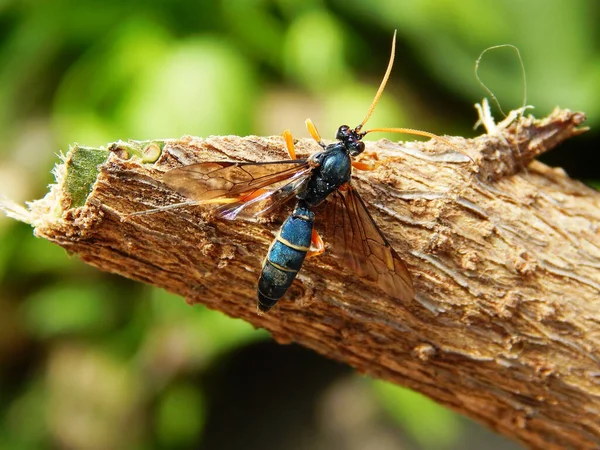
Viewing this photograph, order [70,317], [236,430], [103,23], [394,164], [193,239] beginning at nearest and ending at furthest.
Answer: [193,239]
[394,164]
[70,317]
[103,23]
[236,430]

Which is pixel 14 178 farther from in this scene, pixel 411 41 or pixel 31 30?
pixel 411 41

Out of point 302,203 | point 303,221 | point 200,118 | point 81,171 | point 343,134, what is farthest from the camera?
point 200,118

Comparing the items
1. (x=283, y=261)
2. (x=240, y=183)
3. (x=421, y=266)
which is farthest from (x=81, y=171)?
(x=421, y=266)

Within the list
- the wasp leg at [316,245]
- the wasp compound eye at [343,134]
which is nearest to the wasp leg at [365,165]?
the wasp compound eye at [343,134]

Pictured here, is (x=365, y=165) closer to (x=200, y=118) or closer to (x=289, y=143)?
(x=289, y=143)

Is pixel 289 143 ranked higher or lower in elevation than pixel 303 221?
higher

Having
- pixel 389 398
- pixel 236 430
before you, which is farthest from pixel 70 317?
pixel 389 398

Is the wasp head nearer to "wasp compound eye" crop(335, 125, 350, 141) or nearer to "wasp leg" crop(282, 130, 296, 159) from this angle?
"wasp compound eye" crop(335, 125, 350, 141)

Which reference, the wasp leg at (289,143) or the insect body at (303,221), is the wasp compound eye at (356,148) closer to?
the insect body at (303,221)
